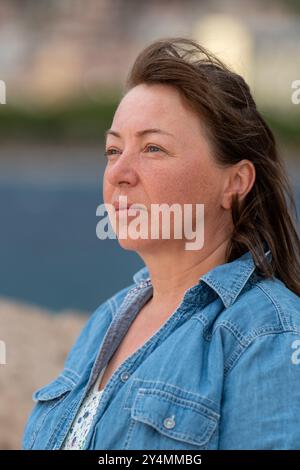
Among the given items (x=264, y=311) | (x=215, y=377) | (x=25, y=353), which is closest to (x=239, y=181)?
(x=264, y=311)

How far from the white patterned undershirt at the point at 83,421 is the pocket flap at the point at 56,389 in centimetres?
7

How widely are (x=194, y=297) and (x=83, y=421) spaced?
321 millimetres

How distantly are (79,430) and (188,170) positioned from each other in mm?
534

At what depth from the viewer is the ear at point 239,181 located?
68.3 inches

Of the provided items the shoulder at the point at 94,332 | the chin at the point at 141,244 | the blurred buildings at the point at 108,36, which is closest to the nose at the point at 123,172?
the chin at the point at 141,244

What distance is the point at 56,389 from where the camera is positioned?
5.98 ft

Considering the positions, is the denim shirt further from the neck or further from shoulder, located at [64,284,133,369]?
shoulder, located at [64,284,133,369]

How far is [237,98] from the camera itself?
1.72 meters

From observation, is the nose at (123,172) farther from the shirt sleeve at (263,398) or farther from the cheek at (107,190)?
the shirt sleeve at (263,398)

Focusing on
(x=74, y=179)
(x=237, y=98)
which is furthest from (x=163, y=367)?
(x=74, y=179)

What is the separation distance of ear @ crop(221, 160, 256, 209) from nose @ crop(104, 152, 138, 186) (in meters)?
0.19

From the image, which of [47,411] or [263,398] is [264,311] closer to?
[263,398]

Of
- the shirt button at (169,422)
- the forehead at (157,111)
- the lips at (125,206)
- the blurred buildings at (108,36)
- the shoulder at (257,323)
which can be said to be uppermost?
the blurred buildings at (108,36)
